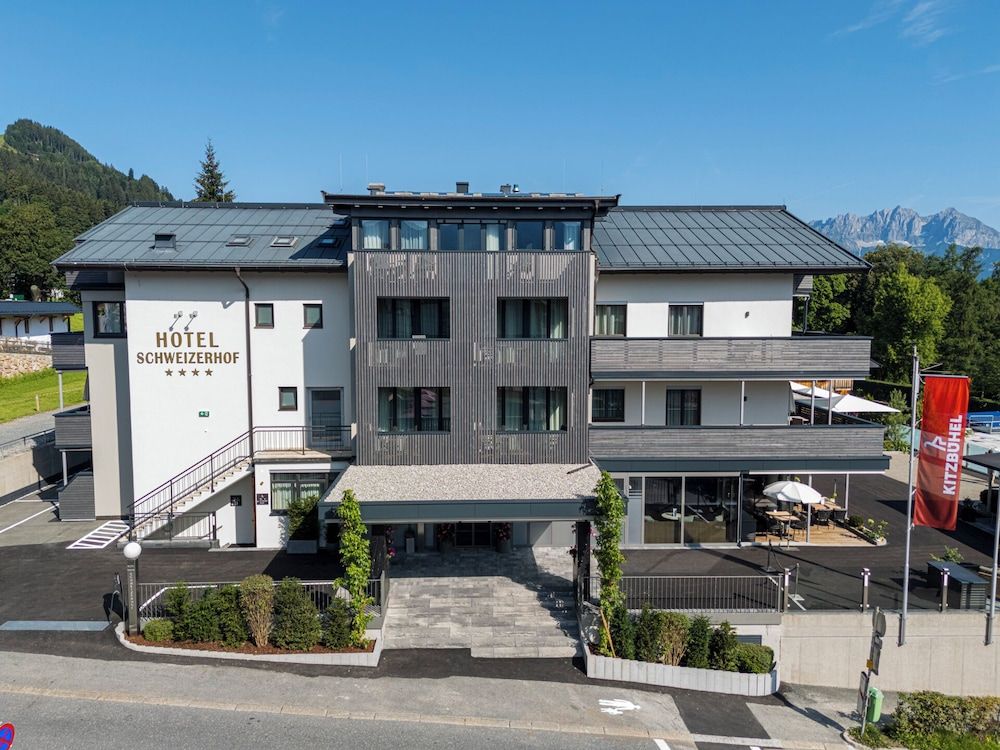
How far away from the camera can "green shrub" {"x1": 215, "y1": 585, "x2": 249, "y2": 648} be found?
15.3m

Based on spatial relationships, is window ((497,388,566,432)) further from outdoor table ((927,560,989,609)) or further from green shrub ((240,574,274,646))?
outdoor table ((927,560,989,609))

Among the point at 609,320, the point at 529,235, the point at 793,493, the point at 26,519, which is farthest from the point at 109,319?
the point at 793,493

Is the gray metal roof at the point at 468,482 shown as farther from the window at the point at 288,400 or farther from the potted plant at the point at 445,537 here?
the window at the point at 288,400

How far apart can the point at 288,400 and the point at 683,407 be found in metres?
14.9

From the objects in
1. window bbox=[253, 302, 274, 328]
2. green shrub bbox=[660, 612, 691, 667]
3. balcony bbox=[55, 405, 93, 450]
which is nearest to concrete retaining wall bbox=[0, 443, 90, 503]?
balcony bbox=[55, 405, 93, 450]

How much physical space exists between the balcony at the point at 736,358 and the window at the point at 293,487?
11.0 metres

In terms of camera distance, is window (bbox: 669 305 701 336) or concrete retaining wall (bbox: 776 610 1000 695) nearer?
concrete retaining wall (bbox: 776 610 1000 695)

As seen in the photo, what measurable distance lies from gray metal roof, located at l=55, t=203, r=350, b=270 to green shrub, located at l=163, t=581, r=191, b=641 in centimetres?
1126

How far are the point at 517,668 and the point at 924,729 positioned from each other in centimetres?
938

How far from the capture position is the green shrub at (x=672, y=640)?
15102 mm

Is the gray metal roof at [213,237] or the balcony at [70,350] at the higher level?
the gray metal roof at [213,237]

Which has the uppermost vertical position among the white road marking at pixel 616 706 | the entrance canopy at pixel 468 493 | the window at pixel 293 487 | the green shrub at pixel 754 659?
the entrance canopy at pixel 468 493

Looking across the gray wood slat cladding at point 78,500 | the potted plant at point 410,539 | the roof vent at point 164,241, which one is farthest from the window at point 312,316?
the gray wood slat cladding at point 78,500

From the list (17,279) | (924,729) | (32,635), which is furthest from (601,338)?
(17,279)
